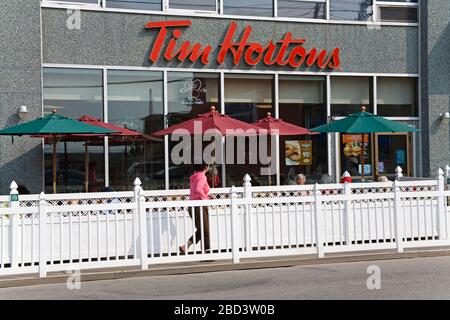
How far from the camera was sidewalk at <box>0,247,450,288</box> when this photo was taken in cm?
1046

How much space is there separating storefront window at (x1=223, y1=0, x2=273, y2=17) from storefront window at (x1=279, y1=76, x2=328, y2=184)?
179 cm

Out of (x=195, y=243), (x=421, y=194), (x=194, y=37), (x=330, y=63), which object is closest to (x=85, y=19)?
(x=194, y=37)

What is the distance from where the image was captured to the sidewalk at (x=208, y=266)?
34.3 ft

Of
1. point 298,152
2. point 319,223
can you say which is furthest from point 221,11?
point 319,223

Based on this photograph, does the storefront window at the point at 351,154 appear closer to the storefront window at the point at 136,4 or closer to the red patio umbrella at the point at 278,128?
the red patio umbrella at the point at 278,128

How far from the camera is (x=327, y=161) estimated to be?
19297 mm

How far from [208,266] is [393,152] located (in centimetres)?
1024

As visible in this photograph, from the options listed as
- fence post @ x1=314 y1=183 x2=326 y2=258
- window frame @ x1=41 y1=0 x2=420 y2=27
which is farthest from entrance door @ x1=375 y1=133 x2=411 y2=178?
fence post @ x1=314 y1=183 x2=326 y2=258

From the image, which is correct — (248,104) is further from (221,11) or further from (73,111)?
(73,111)

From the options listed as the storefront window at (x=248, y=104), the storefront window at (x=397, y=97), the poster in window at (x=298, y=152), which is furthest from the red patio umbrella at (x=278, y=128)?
the storefront window at (x=397, y=97)

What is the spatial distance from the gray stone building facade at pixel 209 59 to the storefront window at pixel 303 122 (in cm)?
13
